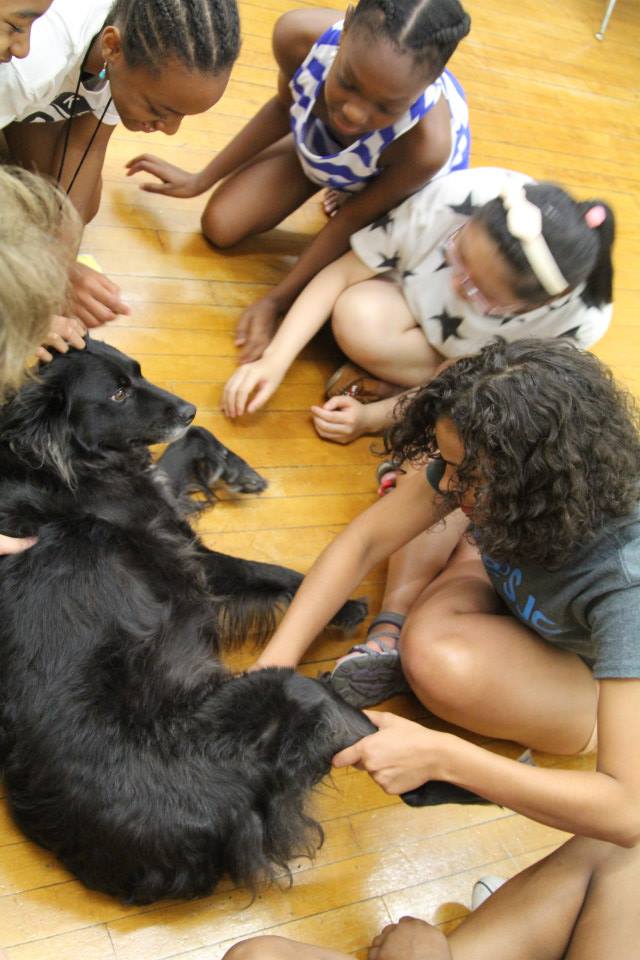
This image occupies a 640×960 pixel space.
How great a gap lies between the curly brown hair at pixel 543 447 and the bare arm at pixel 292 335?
793 millimetres

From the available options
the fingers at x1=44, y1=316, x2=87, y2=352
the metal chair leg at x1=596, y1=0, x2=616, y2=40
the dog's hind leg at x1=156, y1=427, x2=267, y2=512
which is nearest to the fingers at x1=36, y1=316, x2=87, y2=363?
the fingers at x1=44, y1=316, x2=87, y2=352

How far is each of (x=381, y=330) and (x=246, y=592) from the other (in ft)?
2.75

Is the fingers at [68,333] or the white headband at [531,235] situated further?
the white headband at [531,235]

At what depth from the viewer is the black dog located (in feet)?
4.42

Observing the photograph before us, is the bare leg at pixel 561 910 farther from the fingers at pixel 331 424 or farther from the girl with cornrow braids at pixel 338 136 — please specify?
the girl with cornrow braids at pixel 338 136

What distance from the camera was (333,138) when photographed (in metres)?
2.28

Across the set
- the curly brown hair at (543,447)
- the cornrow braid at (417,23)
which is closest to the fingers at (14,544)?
the curly brown hair at (543,447)

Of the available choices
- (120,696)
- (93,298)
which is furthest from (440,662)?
(93,298)

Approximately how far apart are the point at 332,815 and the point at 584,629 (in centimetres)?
60

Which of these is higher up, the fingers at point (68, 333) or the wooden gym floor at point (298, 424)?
the fingers at point (68, 333)

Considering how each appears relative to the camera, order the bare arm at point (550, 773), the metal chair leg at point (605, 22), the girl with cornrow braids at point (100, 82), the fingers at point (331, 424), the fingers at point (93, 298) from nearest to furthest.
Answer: the bare arm at point (550, 773) < the girl with cornrow braids at point (100, 82) < the fingers at point (93, 298) < the fingers at point (331, 424) < the metal chair leg at point (605, 22)

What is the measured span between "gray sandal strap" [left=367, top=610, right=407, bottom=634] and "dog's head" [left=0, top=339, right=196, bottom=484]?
0.62m

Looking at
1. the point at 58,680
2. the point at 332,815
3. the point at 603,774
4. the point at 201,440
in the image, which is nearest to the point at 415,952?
the point at 332,815

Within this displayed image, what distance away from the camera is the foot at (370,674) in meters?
1.76
